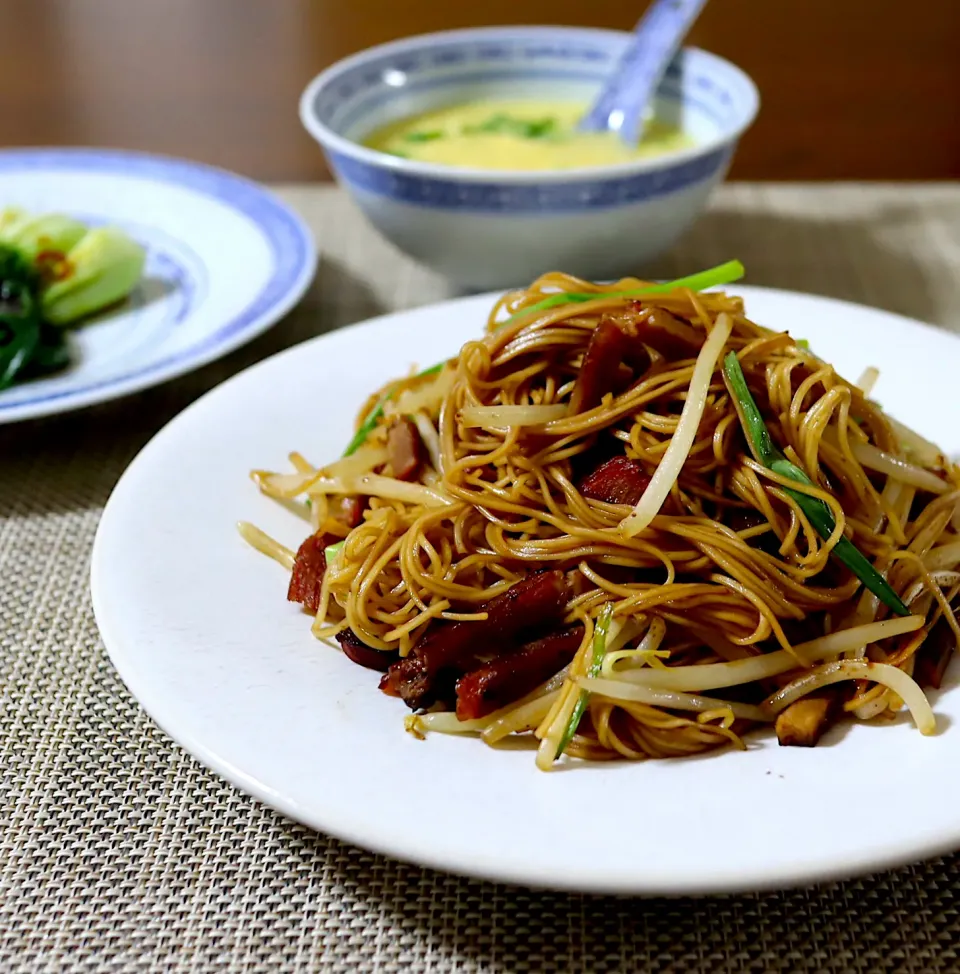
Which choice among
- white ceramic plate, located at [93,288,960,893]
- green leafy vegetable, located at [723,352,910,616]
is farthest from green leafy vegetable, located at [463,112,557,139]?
green leafy vegetable, located at [723,352,910,616]

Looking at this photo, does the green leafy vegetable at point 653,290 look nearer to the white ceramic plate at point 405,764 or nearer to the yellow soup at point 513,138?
the white ceramic plate at point 405,764

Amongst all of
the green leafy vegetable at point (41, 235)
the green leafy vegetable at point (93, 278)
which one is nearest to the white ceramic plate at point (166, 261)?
the green leafy vegetable at point (93, 278)

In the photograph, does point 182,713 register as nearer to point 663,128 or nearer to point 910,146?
point 663,128

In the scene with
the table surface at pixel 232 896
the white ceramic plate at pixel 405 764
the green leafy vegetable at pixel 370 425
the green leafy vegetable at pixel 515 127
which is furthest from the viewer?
the green leafy vegetable at pixel 515 127

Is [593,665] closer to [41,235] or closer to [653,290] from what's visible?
[653,290]

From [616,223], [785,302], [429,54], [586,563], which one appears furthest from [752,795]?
[429,54]

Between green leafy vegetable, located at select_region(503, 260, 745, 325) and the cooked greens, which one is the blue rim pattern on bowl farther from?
green leafy vegetable, located at select_region(503, 260, 745, 325)
